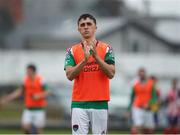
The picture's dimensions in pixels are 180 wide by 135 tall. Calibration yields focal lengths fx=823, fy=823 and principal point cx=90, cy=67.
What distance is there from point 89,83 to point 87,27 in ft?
2.50

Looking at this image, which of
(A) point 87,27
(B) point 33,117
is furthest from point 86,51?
(B) point 33,117

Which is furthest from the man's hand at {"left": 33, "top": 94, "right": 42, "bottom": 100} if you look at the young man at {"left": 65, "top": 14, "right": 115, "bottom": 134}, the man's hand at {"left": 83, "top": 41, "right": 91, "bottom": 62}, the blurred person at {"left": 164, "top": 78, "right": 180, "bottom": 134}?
the man's hand at {"left": 83, "top": 41, "right": 91, "bottom": 62}

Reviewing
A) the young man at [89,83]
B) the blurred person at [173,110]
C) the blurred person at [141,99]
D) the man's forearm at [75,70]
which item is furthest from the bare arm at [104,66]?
the blurred person at [173,110]

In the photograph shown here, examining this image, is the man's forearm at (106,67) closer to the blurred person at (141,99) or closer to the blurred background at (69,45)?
the blurred person at (141,99)

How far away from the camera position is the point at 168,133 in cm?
2622

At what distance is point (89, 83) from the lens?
1105cm

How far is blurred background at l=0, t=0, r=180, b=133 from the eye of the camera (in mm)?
31709

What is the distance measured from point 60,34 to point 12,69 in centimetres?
3984

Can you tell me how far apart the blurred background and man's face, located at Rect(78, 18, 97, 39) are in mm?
19485

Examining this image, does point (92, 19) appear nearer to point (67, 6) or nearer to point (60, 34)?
point (60, 34)

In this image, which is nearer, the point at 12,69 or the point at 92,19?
the point at 92,19

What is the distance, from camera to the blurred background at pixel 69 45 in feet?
104

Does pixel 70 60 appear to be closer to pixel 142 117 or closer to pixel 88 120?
pixel 88 120

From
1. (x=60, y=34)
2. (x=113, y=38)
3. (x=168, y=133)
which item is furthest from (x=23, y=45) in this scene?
(x=168, y=133)
